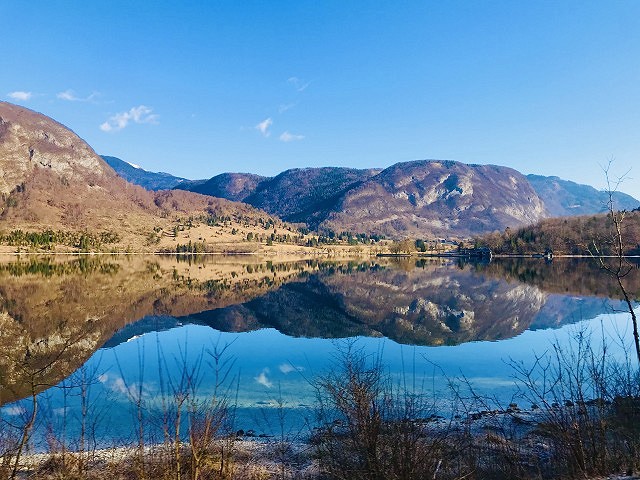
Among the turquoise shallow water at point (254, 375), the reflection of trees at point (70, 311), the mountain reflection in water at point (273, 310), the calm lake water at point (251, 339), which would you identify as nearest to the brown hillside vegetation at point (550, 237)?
the mountain reflection in water at point (273, 310)

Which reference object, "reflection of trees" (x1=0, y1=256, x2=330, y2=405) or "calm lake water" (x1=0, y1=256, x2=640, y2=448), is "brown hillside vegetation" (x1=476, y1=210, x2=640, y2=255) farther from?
"reflection of trees" (x1=0, y1=256, x2=330, y2=405)

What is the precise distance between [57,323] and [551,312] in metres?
44.7

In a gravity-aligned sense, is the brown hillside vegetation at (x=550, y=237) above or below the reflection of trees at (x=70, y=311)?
above

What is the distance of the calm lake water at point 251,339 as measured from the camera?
15.6 metres

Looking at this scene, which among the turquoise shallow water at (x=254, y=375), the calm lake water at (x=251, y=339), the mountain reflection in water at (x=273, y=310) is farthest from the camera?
the mountain reflection in water at (x=273, y=310)

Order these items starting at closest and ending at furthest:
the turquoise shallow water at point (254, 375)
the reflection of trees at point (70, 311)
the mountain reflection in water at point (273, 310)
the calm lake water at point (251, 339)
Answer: the turquoise shallow water at point (254, 375) < the calm lake water at point (251, 339) < the reflection of trees at point (70, 311) < the mountain reflection in water at point (273, 310)

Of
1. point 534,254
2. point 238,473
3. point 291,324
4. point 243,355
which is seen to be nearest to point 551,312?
point 291,324

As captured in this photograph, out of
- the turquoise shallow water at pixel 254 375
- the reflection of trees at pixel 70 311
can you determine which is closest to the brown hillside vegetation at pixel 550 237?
the reflection of trees at pixel 70 311

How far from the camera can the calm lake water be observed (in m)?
15.6

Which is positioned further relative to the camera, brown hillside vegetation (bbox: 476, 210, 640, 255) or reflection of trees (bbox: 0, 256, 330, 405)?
brown hillside vegetation (bbox: 476, 210, 640, 255)

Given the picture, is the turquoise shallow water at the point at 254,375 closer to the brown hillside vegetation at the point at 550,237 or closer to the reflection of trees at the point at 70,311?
the reflection of trees at the point at 70,311

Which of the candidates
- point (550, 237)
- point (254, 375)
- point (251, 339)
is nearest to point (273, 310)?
point (251, 339)

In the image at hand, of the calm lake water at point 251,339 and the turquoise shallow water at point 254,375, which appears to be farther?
the calm lake water at point 251,339

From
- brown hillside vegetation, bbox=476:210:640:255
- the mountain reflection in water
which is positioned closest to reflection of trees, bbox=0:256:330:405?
the mountain reflection in water
